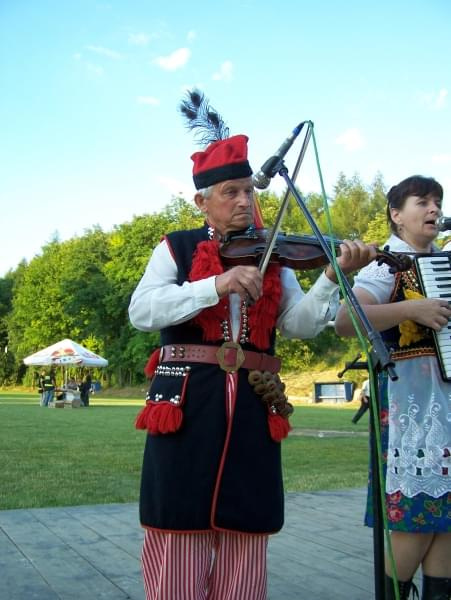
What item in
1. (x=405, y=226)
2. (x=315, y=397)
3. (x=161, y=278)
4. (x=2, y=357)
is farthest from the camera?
(x=2, y=357)

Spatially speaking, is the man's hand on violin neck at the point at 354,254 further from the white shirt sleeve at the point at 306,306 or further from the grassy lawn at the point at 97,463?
the grassy lawn at the point at 97,463

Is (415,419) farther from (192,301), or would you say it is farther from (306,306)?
(192,301)

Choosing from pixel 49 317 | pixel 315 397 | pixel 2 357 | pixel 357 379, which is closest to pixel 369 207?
pixel 357 379

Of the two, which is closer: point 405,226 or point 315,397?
point 405,226

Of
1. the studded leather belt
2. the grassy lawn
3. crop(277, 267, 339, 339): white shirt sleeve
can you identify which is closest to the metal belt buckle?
the studded leather belt

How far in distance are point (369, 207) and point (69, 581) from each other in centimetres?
4605

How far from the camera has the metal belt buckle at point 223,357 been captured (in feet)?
7.57

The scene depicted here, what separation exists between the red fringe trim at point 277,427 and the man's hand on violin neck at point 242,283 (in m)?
0.44

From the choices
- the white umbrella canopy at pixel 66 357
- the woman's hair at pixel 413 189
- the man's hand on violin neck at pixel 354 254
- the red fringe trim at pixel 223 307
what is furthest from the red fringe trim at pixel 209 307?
the white umbrella canopy at pixel 66 357

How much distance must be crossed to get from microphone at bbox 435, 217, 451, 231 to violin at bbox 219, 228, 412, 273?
0.35 m

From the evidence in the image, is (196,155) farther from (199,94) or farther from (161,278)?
(199,94)

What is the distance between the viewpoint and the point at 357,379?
36.2 metres

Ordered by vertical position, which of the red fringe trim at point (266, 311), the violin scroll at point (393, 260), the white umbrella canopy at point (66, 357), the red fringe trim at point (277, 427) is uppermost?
the white umbrella canopy at point (66, 357)

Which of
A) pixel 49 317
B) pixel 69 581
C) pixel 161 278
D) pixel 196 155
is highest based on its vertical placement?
pixel 49 317
